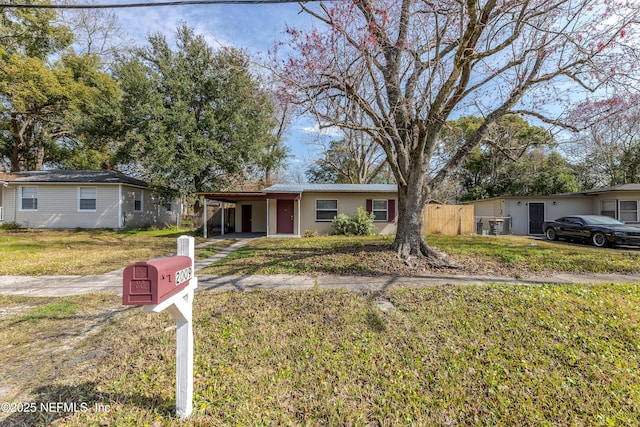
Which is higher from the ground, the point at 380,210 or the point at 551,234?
the point at 380,210

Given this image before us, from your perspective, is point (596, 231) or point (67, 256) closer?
point (67, 256)

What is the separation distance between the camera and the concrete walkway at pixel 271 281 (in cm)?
516

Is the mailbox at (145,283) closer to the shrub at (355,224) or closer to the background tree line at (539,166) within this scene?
the shrub at (355,224)

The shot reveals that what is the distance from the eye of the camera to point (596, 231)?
10.5 m

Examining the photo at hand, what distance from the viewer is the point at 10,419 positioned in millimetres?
2045

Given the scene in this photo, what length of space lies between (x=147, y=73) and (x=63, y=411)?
18.8m

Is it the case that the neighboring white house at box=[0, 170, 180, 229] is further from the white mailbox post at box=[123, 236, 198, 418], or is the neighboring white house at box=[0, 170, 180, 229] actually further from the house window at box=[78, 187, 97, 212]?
the white mailbox post at box=[123, 236, 198, 418]

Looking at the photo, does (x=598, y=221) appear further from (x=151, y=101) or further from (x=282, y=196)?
(x=151, y=101)

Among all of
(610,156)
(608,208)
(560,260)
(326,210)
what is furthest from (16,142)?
(610,156)

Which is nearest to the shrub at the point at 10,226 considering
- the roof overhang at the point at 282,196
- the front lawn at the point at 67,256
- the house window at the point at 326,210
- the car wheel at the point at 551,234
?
the front lawn at the point at 67,256

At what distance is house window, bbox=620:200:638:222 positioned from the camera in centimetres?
1395

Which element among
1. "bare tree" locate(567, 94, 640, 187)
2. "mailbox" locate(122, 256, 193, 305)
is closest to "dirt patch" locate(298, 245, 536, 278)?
"mailbox" locate(122, 256, 193, 305)

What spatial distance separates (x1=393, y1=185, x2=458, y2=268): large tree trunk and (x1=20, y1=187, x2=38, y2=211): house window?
20414mm

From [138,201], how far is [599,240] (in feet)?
80.1
